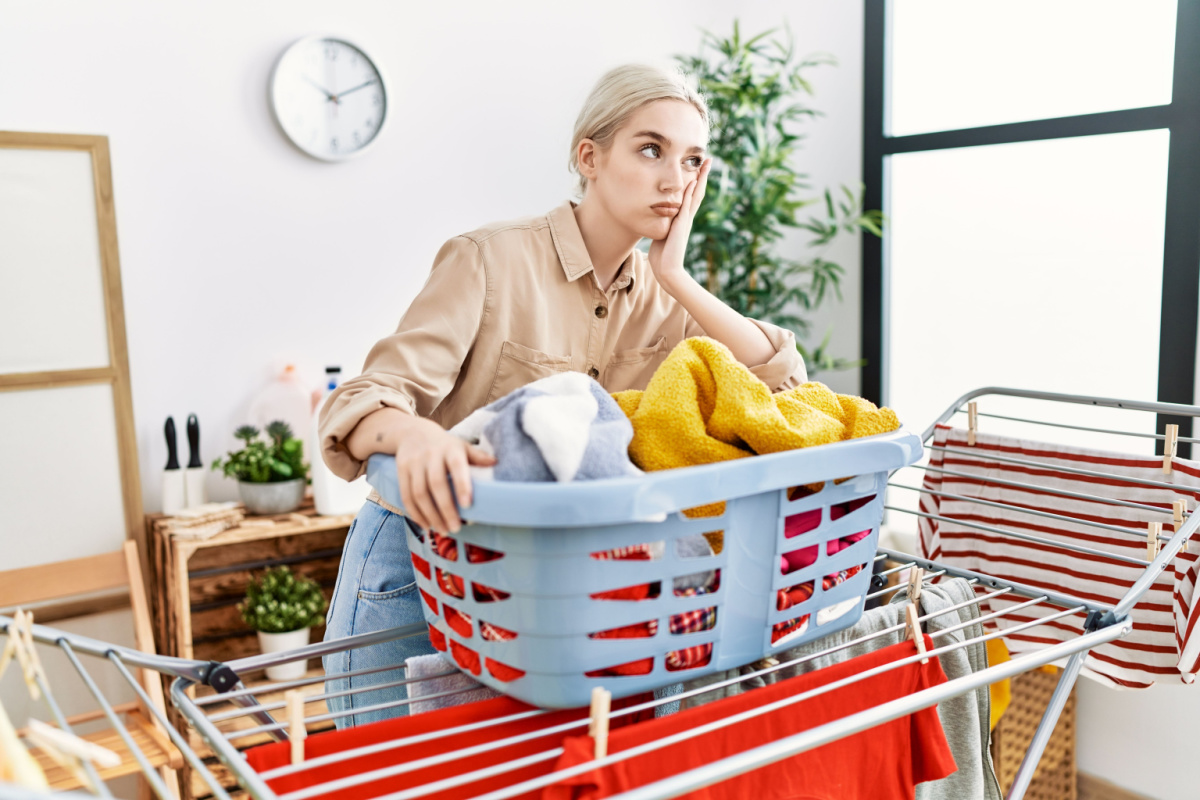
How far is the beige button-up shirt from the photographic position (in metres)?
0.87

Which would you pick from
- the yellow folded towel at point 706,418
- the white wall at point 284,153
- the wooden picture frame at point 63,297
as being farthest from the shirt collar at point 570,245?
the wooden picture frame at point 63,297

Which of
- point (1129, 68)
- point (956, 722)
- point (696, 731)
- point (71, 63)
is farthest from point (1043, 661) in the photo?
point (71, 63)

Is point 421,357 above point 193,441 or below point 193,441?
above

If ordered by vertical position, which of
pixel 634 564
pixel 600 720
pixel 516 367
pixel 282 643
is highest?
pixel 516 367

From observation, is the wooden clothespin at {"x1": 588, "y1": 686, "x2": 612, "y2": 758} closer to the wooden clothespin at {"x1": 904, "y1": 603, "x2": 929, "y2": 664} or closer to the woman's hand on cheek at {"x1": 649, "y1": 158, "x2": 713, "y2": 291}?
the wooden clothespin at {"x1": 904, "y1": 603, "x2": 929, "y2": 664}

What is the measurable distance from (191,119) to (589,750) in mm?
2176

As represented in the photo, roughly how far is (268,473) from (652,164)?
1.61m

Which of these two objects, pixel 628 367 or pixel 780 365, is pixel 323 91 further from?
pixel 780 365

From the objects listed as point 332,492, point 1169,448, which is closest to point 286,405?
point 332,492

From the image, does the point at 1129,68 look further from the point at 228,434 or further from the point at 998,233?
the point at 228,434

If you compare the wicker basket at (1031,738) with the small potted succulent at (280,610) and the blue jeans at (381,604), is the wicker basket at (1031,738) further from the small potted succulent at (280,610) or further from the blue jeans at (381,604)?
the small potted succulent at (280,610)

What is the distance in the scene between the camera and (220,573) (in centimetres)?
213

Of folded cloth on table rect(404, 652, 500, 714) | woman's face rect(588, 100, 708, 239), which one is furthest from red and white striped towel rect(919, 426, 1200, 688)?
folded cloth on table rect(404, 652, 500, 714)

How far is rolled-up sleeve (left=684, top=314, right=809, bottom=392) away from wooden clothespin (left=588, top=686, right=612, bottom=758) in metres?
0.48
